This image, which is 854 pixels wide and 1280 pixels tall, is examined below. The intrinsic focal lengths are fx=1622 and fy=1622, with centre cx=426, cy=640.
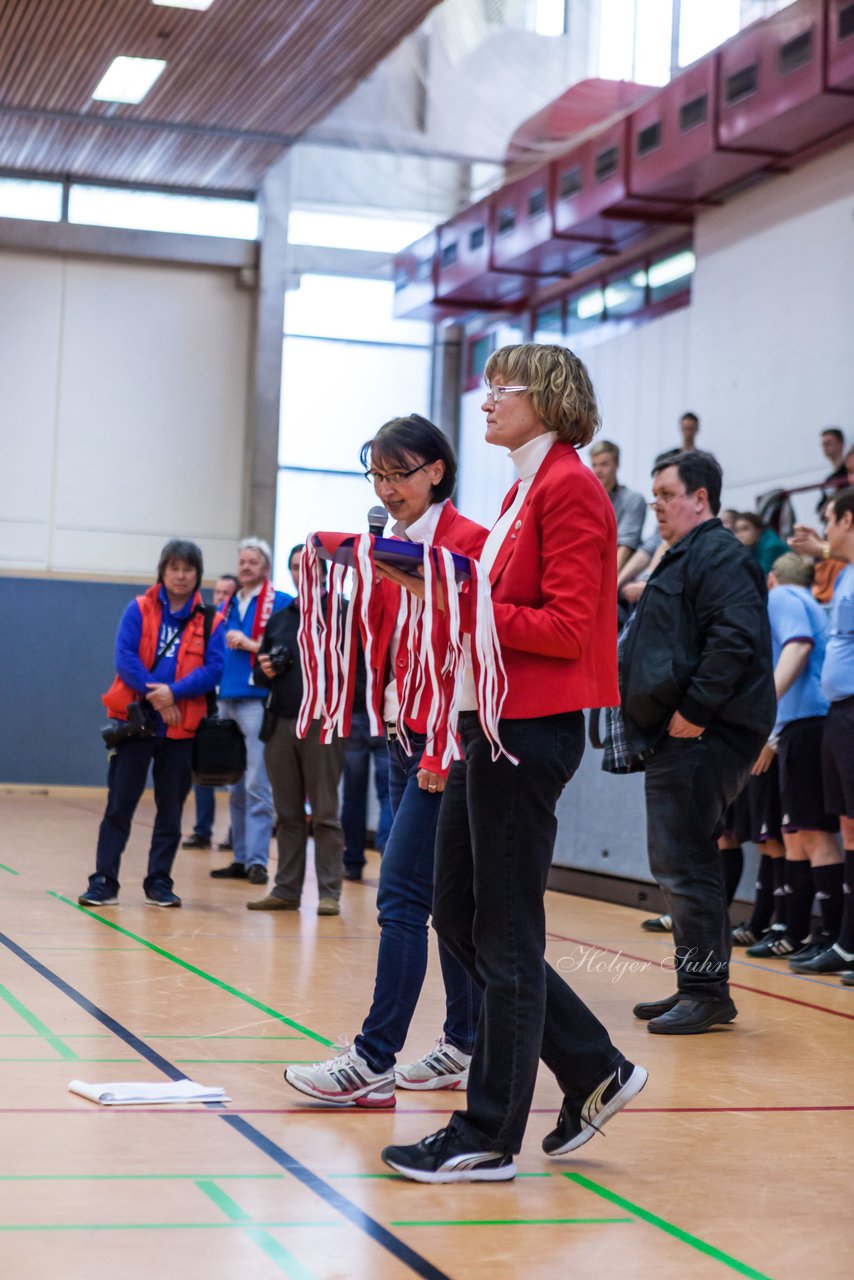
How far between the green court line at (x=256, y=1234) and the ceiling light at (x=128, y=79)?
44.5 feet

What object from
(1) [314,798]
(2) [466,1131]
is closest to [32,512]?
(1) [314,798]

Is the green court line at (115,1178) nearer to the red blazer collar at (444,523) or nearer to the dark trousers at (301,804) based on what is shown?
the red blazer collar at (444,523)

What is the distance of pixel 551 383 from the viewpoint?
10.4 feet

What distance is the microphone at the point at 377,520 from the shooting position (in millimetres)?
3318

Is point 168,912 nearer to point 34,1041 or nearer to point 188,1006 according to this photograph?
point 188,1006

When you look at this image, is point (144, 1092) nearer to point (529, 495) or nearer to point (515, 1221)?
point (515, 1221)

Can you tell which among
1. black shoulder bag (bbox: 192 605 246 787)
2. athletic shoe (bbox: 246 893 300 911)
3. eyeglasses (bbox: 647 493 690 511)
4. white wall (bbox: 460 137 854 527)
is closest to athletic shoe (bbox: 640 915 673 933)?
athletic shoe (bbox: 246 893 300 911)

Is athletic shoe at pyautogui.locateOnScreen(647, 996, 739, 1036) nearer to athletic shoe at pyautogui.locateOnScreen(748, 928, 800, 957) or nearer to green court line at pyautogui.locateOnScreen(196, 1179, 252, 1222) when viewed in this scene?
athletic shoe at pyautogui.locateOnScreen(748, 928, 800, 957)

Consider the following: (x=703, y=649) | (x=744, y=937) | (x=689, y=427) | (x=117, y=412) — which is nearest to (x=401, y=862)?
(x=703, y=649)

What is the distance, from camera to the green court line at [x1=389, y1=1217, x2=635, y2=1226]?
Answer: 2.83 m

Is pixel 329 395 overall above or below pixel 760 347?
above

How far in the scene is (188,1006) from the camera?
192 inches

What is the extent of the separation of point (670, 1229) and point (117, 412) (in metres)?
16.1

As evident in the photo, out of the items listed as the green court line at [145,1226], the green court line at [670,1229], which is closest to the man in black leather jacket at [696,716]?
the green court line at [670,1229]
